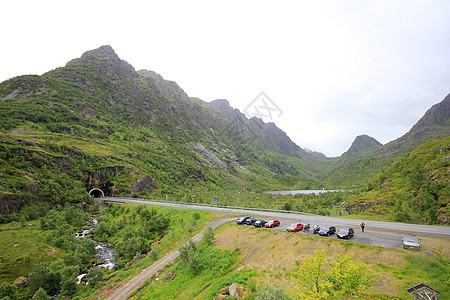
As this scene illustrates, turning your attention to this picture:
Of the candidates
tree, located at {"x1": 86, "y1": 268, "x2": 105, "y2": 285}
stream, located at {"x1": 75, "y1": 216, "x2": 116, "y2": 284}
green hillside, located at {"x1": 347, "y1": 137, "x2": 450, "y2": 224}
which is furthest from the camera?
green hillside, located at {"x1": 347, "y1": 137, "x2": 450, "y2": 224}

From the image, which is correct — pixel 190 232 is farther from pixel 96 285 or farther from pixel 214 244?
pixel 96 285

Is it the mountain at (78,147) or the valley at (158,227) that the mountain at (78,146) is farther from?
the valley at (158,227)

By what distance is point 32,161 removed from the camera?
65062 mm

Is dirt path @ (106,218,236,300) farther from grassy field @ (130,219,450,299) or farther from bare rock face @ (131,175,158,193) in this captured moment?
bare rock face @ (131,175,158,193)

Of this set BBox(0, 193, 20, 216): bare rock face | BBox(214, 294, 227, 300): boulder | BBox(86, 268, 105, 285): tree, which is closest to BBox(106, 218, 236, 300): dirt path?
BBox(86, 268, 105, 285): tree

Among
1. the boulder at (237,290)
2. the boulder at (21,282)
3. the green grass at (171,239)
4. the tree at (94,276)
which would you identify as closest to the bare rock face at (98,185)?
the green grass at (171,239)

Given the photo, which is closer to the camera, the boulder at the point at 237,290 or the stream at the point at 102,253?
the boulder at the point at 237,290

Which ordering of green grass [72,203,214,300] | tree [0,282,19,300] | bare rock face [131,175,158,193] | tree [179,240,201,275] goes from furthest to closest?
1. bare rock face [131,175,158,193]
2. green grass [72,203,214,300]
3. tree [0,282,19,300]
4. tree [179,240,201,275]

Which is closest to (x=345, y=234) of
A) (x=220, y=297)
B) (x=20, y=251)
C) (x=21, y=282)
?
(x=220, y=297)

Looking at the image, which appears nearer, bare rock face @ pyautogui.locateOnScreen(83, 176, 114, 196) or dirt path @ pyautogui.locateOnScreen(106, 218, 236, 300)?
dirt path @ pyautogui.locateOnScreen(106, 218, 236, 300)

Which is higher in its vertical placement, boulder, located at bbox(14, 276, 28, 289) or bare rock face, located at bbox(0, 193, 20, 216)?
bare rock face, located at bbox(0, 193, 20, 216)

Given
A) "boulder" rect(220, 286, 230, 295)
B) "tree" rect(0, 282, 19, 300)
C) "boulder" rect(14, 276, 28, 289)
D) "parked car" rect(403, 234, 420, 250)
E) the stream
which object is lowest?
the stream

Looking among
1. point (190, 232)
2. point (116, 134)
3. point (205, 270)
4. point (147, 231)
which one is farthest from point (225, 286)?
point (116, 134)

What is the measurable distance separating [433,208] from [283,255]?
4089cm
